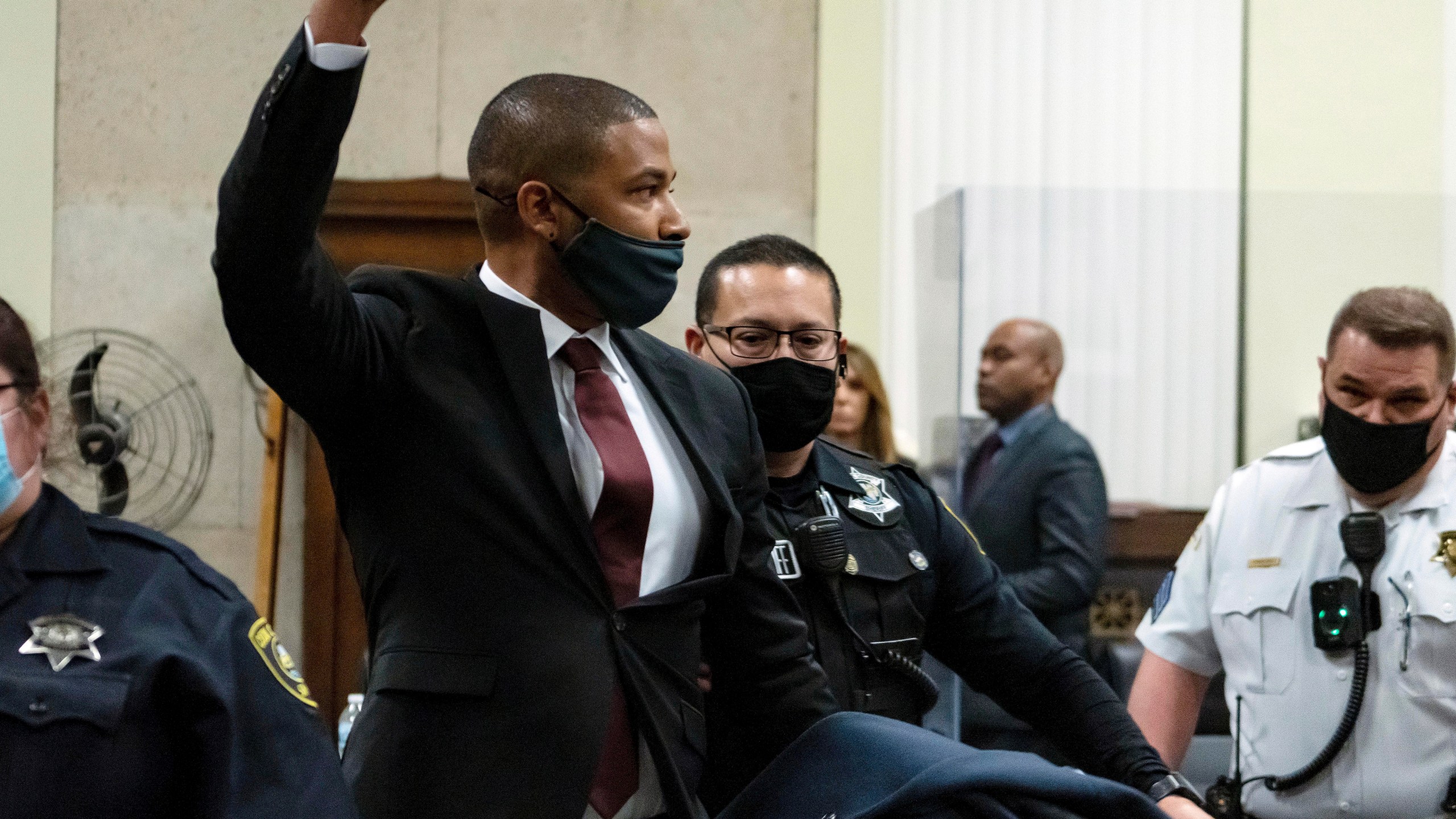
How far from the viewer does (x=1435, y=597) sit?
246cm

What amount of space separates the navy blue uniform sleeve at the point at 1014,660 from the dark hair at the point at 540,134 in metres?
0.92

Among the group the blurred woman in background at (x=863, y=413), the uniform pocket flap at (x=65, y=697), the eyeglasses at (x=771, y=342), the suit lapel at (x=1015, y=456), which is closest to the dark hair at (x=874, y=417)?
the blurred woman in background at (x=863, y=413)


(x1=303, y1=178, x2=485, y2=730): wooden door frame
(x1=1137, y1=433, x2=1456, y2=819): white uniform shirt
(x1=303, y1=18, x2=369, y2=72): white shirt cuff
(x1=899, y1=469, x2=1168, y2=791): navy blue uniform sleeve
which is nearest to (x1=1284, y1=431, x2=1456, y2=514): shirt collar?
(x1=1137, y1=433, x2=1456, y2=819): white uniform shirt

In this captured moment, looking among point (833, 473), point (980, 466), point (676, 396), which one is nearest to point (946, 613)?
point (833, 473)

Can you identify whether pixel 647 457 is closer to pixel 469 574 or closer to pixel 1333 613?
pixel 469 574

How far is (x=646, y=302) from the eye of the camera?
1616mm

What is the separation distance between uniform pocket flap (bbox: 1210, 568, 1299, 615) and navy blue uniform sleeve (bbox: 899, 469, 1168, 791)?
59 centimetres

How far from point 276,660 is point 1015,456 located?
3.26 metres

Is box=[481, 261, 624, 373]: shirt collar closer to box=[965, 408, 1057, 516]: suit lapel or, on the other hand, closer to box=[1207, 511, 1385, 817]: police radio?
box=[1207, 511, 1385, 817]: police radio

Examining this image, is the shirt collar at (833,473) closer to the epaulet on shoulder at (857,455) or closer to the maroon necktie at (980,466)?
the epaulet on shoulder at (857,455)

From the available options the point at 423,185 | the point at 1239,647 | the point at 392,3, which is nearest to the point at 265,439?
the point at 423,185

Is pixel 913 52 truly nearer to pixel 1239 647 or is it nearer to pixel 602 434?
pixel 1239 647

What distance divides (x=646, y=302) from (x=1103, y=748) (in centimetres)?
93

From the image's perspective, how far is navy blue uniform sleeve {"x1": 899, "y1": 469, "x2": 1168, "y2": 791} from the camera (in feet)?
6.59
